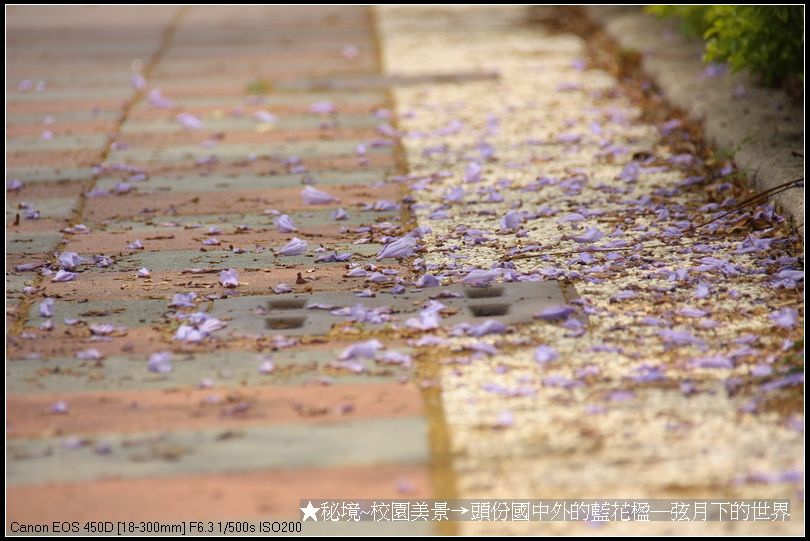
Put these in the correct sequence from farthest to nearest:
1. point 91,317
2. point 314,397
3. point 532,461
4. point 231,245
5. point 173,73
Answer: point 173,73 → point 231,245 → point 91,317 → point 314,397 → point 532,461

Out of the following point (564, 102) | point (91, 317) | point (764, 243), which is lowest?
point (91, 317)

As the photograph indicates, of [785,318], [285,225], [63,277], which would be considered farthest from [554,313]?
[63,277]

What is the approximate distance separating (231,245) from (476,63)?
4.07m

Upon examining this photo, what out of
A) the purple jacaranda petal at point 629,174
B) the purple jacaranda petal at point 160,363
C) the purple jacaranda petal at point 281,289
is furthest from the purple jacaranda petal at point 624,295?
the purple jacaranda petal at point 629,174

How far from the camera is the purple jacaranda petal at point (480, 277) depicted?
400cm

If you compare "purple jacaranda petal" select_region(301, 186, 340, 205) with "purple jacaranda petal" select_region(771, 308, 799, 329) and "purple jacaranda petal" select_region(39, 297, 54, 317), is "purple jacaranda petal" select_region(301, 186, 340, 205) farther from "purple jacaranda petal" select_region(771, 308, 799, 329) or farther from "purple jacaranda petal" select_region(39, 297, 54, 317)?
"purple jacaranda petal" select_region(771, 308, 799, 329)

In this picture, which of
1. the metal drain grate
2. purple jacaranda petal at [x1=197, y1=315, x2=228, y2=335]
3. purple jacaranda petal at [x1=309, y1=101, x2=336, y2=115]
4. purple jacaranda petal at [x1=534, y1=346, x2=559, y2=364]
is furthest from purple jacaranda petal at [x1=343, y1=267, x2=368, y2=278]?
purple jacaranda petal at [x1=309, y1=101, x2=336, y2=115]

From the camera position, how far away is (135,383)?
329cm

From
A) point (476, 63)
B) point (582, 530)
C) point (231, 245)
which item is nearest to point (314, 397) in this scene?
point (582, 530)

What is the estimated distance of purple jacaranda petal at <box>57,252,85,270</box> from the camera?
4309 millimetres

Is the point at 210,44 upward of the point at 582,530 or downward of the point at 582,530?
upward

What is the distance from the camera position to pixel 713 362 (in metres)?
3.26

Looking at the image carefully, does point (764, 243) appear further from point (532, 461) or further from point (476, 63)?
point (476, 63)

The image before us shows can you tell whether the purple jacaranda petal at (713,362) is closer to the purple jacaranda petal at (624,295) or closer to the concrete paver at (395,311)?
the concrete paver at (395,311)
